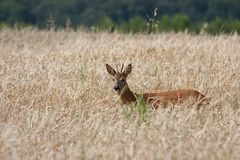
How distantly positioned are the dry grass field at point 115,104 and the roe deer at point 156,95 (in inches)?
5.3

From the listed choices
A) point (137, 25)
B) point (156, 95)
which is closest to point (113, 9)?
point (137, 25)

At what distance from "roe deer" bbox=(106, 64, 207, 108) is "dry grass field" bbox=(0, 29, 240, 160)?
0.13m

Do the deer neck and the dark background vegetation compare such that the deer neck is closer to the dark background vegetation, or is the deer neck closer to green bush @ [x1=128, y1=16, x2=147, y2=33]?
green bush @ [x1=128, y1=16, x2=147, y2=33]

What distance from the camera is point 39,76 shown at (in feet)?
35.7

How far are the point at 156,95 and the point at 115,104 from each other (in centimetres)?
45

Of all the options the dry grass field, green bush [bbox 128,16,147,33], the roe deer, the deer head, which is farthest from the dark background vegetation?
the roe deer

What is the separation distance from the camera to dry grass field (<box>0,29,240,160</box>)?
6.63 metres

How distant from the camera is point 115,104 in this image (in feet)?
30.7

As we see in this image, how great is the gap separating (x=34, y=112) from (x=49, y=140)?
833mm

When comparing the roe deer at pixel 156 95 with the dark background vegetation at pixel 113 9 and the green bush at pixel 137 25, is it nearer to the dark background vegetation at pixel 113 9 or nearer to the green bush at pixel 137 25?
the green bush at pixel 137 25

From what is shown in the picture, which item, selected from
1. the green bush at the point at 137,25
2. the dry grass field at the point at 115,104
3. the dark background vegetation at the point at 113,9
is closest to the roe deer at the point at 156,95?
the dry grass field at the point at 115,104

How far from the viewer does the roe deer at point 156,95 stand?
9219 mm

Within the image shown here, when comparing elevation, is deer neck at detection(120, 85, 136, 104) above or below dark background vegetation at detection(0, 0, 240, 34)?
below

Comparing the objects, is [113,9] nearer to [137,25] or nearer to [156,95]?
[137,25]
